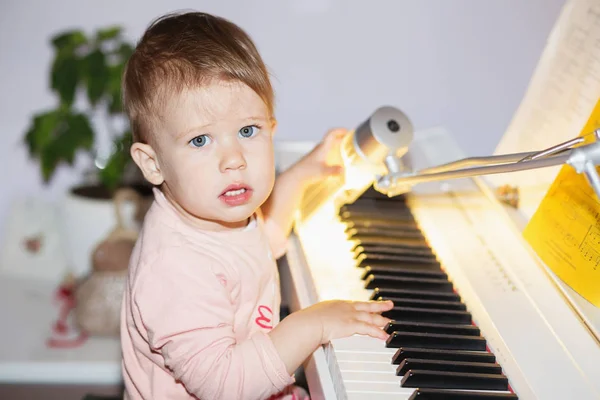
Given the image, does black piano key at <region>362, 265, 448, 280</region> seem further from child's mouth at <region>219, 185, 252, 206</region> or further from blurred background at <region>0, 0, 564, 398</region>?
blurred background at <region>0, 0, 564, 398</region>

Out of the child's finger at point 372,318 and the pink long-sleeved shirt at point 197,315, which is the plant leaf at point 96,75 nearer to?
the pink long-sleeved shirt at point 197,315

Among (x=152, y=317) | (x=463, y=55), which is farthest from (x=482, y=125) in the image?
(x=152, y=317)

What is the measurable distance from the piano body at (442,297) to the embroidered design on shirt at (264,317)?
0.21 feet

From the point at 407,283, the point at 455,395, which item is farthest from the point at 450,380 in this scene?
the point at 407,283

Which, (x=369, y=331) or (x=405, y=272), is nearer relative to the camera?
(x=369, y=331)

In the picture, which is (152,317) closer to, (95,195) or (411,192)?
(411,192)

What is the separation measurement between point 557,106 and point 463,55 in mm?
1164

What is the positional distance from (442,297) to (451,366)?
20 cm

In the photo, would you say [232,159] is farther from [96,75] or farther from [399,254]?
[96,75]

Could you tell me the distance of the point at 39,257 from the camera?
2531 mm

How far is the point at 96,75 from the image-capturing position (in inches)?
87.2

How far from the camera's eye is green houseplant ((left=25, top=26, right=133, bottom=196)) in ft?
7.26

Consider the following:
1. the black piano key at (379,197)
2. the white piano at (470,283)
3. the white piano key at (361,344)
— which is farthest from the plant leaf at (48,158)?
the white piano key at (361,344)

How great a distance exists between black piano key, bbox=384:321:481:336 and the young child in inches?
0.7
